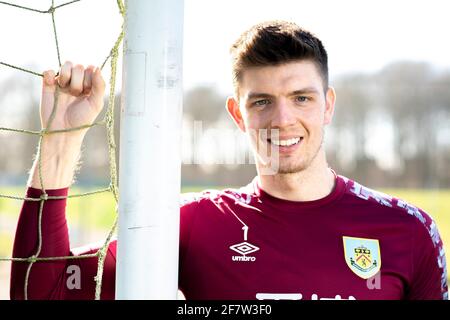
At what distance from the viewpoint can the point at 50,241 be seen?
1.56m

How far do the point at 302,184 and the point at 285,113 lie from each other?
0.77 ft

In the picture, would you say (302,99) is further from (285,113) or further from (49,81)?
(49,81)

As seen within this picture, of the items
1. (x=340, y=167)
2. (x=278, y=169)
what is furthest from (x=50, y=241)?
(x=340, y=167)

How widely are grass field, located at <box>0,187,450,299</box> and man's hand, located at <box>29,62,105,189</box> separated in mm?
7436

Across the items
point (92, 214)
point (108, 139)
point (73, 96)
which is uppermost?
point (73, 96)

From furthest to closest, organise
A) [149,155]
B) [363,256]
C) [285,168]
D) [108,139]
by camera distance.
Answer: [285,168] < [363,256] < [108,139] < [149,155]

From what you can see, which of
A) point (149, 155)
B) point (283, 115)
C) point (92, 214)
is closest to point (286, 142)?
point (283, 115)

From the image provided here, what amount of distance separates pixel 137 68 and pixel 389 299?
36.3 inches

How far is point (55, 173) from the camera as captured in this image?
154 cm

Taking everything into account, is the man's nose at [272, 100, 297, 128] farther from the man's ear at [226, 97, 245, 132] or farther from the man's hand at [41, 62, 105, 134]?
the man's hand at [41, 62, 105, 134]

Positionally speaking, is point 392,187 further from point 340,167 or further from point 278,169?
point 278,169

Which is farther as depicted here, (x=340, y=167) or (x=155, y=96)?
(x=340, y=167)

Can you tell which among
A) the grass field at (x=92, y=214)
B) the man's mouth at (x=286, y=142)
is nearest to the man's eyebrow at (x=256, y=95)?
the man's mouth at (x=286, y=142)
